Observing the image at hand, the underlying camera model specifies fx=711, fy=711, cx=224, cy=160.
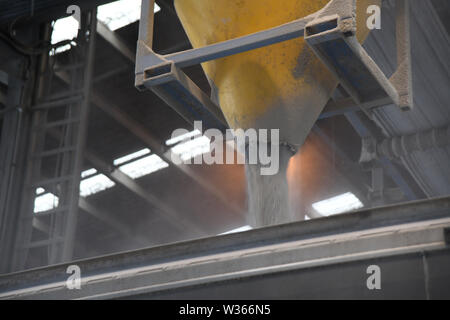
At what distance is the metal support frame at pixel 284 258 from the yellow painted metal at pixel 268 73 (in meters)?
1.62

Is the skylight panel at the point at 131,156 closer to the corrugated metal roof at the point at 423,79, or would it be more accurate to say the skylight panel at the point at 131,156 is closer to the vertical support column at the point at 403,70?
the corrugated metal roof at the point at 423,79

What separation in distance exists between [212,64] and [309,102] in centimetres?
84

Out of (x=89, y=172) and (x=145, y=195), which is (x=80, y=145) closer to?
(x=89, y=172)

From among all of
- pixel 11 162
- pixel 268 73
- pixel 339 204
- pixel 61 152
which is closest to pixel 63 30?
pixel 61 152

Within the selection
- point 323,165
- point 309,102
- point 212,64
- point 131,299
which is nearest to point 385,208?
point 131,299

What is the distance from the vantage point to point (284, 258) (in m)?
3.71

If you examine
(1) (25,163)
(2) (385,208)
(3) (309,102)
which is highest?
(1) (25,163)

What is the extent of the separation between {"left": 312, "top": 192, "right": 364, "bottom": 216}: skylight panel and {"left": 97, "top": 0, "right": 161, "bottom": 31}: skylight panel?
19.1ft

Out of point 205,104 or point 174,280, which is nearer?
point 174,280

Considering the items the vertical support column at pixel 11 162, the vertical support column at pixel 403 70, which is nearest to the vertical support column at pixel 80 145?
the vertical support column at pixel 11 162

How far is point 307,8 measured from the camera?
5.22 meters

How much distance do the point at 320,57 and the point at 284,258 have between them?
5.56 feet

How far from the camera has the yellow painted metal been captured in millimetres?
5230

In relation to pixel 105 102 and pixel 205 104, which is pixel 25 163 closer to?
pixel 105 102
